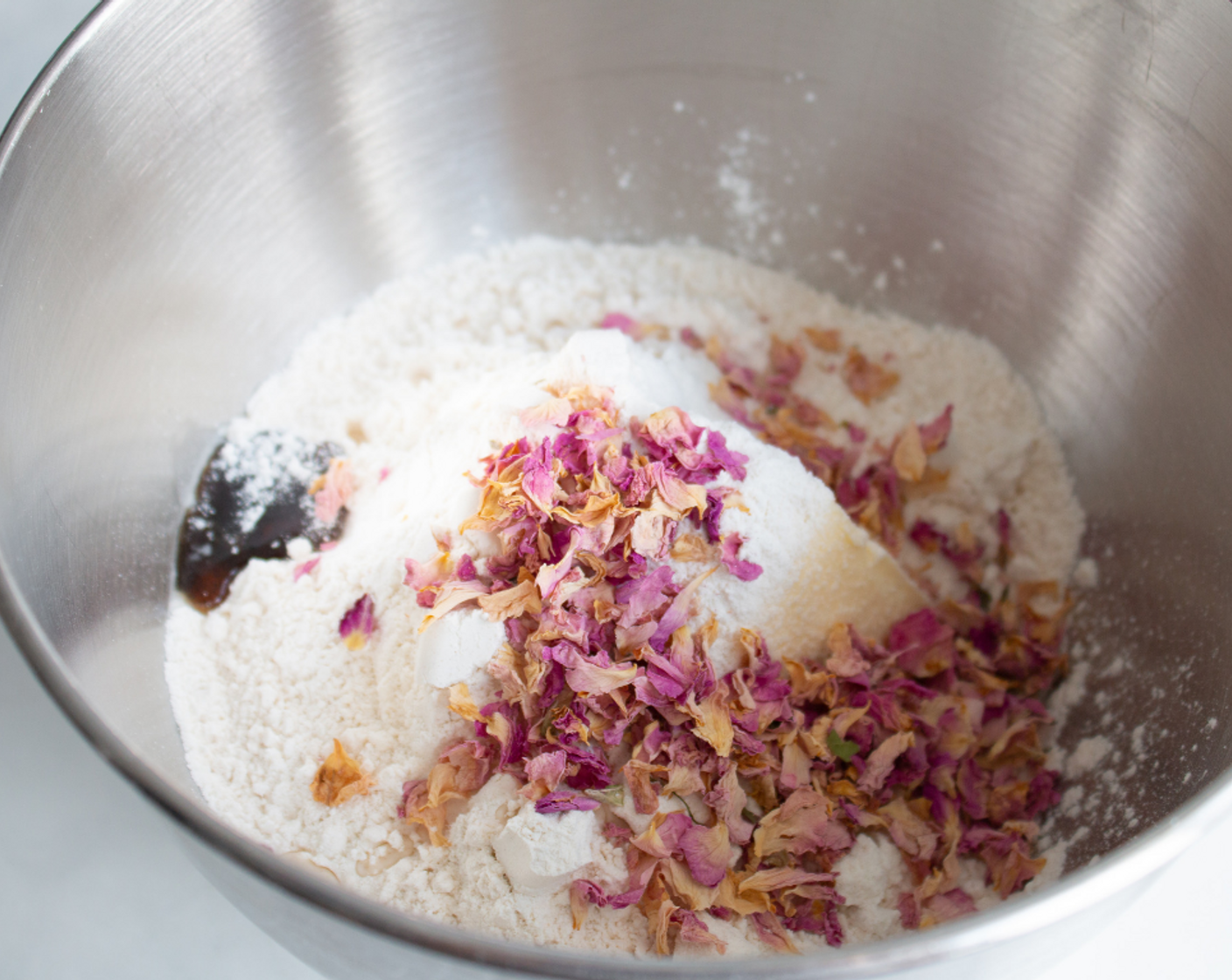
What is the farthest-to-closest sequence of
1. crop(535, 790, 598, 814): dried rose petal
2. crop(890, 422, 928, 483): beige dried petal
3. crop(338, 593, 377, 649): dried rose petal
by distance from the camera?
crop(890, 422, 928, 483): beige dried petal, crop(338, 593, 377, 649): dried rose petal, crop(535, 790, 598, 814): dried rose petal

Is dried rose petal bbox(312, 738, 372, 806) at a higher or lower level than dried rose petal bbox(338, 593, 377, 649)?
lower

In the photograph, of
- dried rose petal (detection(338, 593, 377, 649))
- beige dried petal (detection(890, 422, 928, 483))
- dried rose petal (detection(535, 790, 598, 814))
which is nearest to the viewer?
dried rose petal (detection(535, 790, 598, 814))

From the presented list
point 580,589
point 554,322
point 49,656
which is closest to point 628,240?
point 554,322

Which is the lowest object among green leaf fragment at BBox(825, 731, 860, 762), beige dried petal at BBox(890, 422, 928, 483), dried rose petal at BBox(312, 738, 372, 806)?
green leaf fragment at BBox(825, 731, 860, 762)

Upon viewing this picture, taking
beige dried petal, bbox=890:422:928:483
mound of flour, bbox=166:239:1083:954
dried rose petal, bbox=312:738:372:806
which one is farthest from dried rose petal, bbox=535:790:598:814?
beige dried petal, bbox=890:422:928:483

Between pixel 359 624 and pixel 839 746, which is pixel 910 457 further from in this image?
pixel 359 624

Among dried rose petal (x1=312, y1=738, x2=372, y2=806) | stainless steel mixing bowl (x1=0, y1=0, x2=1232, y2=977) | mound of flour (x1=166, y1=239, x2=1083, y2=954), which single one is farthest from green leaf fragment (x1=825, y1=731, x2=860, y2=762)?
dried rose petal (x1=312, y1=738, x2=372, y2=806)

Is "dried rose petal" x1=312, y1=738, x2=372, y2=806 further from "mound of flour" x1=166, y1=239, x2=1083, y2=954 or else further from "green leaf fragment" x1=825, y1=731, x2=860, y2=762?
"green leaf fragment" x1=825, y1=731, x2=860, y2=762

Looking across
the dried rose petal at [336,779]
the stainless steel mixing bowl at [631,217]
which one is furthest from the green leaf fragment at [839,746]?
the dried rose petal at [336,779]

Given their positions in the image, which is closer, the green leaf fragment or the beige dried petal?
the green leaf fragment
